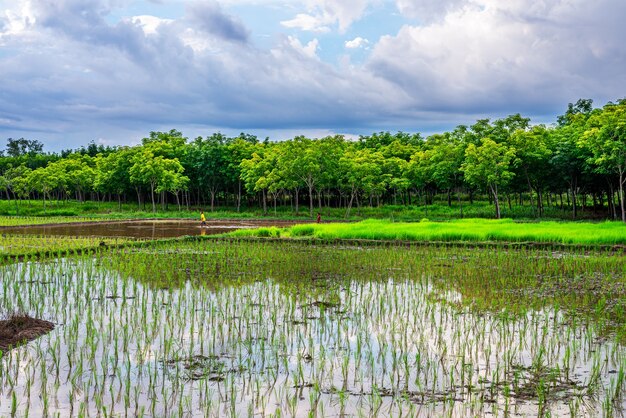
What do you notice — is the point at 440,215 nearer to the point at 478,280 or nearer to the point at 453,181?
the point at 453,181

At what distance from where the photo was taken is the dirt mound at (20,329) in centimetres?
962

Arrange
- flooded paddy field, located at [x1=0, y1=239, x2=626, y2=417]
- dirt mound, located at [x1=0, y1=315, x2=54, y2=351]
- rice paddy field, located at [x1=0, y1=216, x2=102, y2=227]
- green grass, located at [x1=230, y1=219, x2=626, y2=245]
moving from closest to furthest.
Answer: flooded paddy field, located at [x1=0, y1=239, x2=626, y2=417] → dirt mound, located at [x1=0, y1=315, x2=54, y2=351] → green grass, located at [x1=230, y1=219, x2=626, y2=245] → rice paddy field, located at [x1=0, y1=216, x2=102, y2=227]

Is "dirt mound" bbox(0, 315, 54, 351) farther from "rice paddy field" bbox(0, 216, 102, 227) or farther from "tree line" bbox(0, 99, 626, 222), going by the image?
"tree line" bbox(0, 99, 626, 222)

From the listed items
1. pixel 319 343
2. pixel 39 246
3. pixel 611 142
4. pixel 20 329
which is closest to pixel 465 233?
pixel 611 142

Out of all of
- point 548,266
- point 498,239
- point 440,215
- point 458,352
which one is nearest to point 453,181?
point 440,215

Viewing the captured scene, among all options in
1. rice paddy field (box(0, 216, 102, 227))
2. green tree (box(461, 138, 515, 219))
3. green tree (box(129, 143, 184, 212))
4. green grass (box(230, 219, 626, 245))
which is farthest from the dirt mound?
green tree (box(129, 143, 184, 212))

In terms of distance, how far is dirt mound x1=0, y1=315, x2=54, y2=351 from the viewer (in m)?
9.62

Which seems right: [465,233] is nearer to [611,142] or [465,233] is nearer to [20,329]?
[611,142]

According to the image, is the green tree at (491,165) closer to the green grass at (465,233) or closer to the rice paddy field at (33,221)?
the green grass at (465,233)

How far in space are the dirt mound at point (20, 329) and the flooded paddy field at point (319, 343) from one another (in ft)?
0.80

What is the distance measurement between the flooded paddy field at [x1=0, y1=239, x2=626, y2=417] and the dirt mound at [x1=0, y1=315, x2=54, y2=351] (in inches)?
9.6

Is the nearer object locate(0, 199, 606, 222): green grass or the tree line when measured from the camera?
the tree line

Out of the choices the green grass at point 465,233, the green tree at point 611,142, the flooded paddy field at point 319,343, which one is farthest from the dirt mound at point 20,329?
the green tree at point 611,142

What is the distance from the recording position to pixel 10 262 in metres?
19.3
